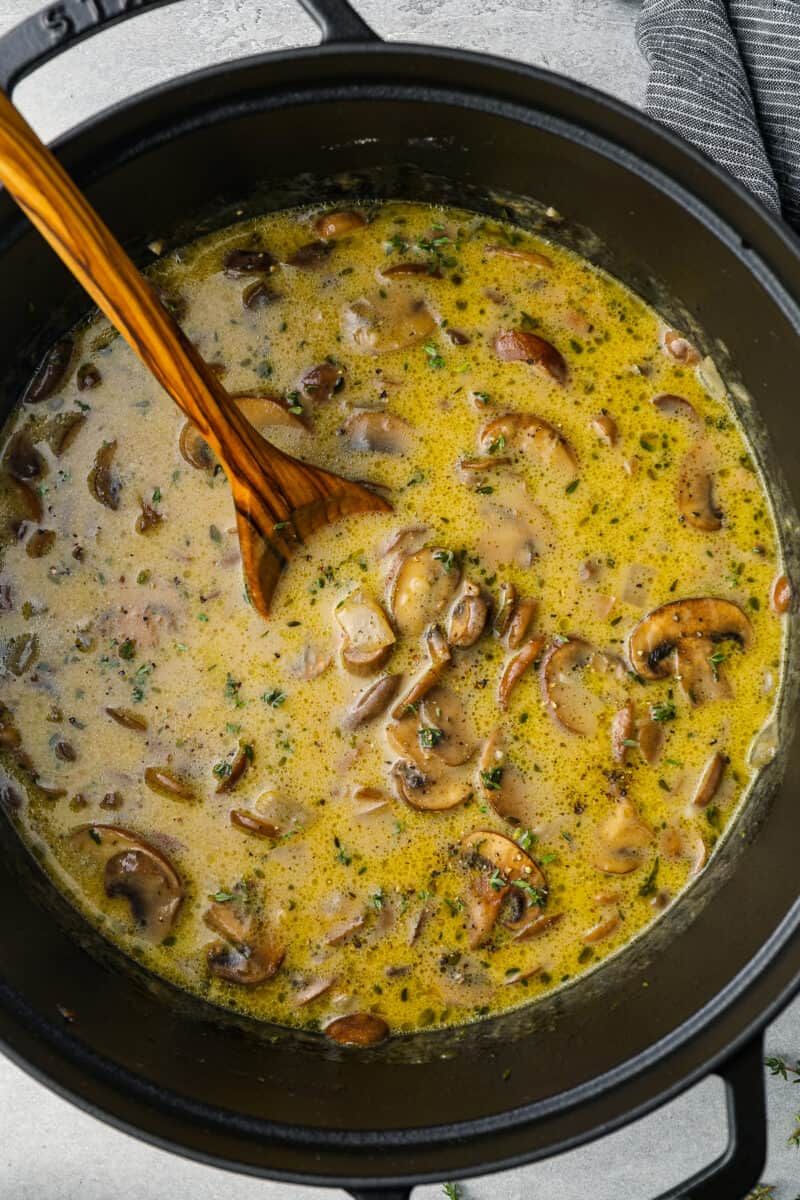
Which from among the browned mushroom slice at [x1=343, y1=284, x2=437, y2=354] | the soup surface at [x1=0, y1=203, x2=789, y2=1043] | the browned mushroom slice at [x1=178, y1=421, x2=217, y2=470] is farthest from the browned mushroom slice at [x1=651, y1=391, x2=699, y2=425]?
the browned mushroom slice at [x1=178, y1=421, x2=217, y2=470]

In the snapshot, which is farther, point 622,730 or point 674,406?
point 674,406

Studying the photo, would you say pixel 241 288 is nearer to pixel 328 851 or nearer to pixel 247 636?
pixel 247 636

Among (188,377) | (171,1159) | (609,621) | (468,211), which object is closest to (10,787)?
(171,1159)

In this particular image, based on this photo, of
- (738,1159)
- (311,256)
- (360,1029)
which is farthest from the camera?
(311,256)

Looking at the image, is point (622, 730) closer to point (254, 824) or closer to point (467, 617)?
point (467, 617)

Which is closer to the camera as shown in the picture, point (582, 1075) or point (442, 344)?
point (582, 1075)

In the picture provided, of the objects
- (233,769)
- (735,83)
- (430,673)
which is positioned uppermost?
(735,83)

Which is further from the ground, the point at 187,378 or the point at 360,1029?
the point at 187,378

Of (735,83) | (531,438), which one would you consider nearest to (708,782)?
(531,438)

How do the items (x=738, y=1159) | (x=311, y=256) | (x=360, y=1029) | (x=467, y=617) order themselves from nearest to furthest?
(x=738, y=1159)
(x=467, y=617)
(x=360, y=1029)
(x=311, y=256)
